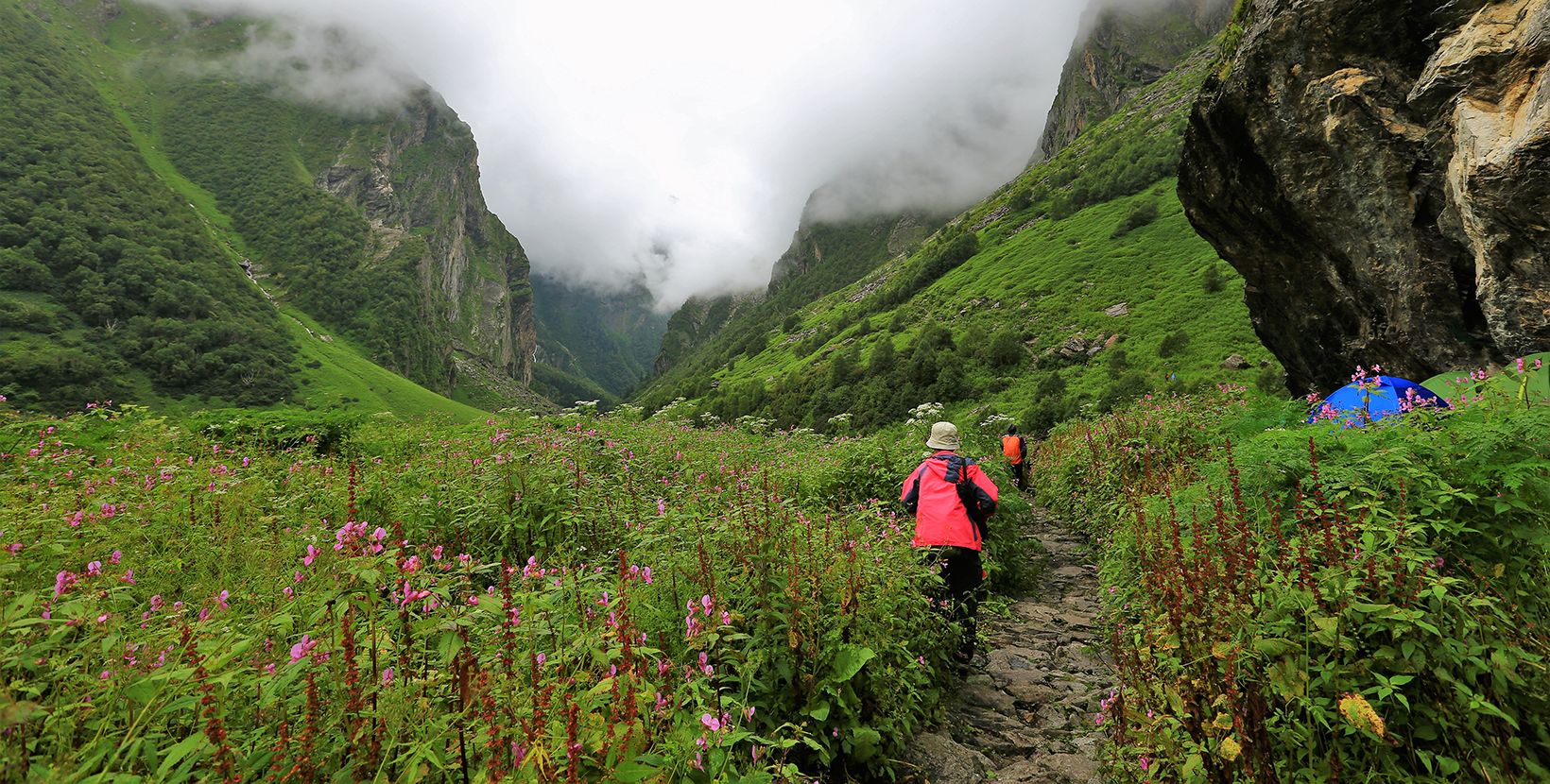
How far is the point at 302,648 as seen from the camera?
2.10 meters

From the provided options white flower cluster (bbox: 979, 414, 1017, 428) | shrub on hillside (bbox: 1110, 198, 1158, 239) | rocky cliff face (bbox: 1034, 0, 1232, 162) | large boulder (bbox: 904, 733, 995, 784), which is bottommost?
large boulder (bbox: 904, 733, 995, 784)

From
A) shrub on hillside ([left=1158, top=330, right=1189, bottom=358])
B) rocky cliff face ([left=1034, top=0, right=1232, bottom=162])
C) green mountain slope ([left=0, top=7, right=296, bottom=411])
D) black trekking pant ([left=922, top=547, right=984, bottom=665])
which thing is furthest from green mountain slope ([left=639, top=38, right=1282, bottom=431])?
green mountain slope ([left=0, top=7, right=296, bottom=411])

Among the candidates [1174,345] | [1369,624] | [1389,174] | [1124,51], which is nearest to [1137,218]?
[1174,345]

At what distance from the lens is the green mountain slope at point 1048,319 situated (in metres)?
39.4

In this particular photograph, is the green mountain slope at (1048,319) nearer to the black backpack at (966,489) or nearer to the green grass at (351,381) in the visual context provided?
the black backpack at (966,489)

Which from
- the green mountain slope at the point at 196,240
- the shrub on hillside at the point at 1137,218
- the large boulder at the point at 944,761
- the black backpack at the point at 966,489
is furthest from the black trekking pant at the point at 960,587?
the shrub on hillside at the point at 1137,218

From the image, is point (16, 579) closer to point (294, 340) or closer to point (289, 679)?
point (289, 679)

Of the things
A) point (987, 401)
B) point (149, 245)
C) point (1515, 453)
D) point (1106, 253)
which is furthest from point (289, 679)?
point (149, 245)

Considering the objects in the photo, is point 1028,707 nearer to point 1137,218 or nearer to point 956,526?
point 956,526

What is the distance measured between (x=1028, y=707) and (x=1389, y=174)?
11.0 m

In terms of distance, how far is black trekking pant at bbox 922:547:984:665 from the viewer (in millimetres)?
5336

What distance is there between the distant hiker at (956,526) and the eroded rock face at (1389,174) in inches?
309

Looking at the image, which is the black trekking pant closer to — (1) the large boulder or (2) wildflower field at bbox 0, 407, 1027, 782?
(2) wildflower field at bbox 0, 407, 1027, 782

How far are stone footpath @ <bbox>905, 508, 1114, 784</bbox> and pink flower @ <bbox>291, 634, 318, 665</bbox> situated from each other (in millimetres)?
3495
